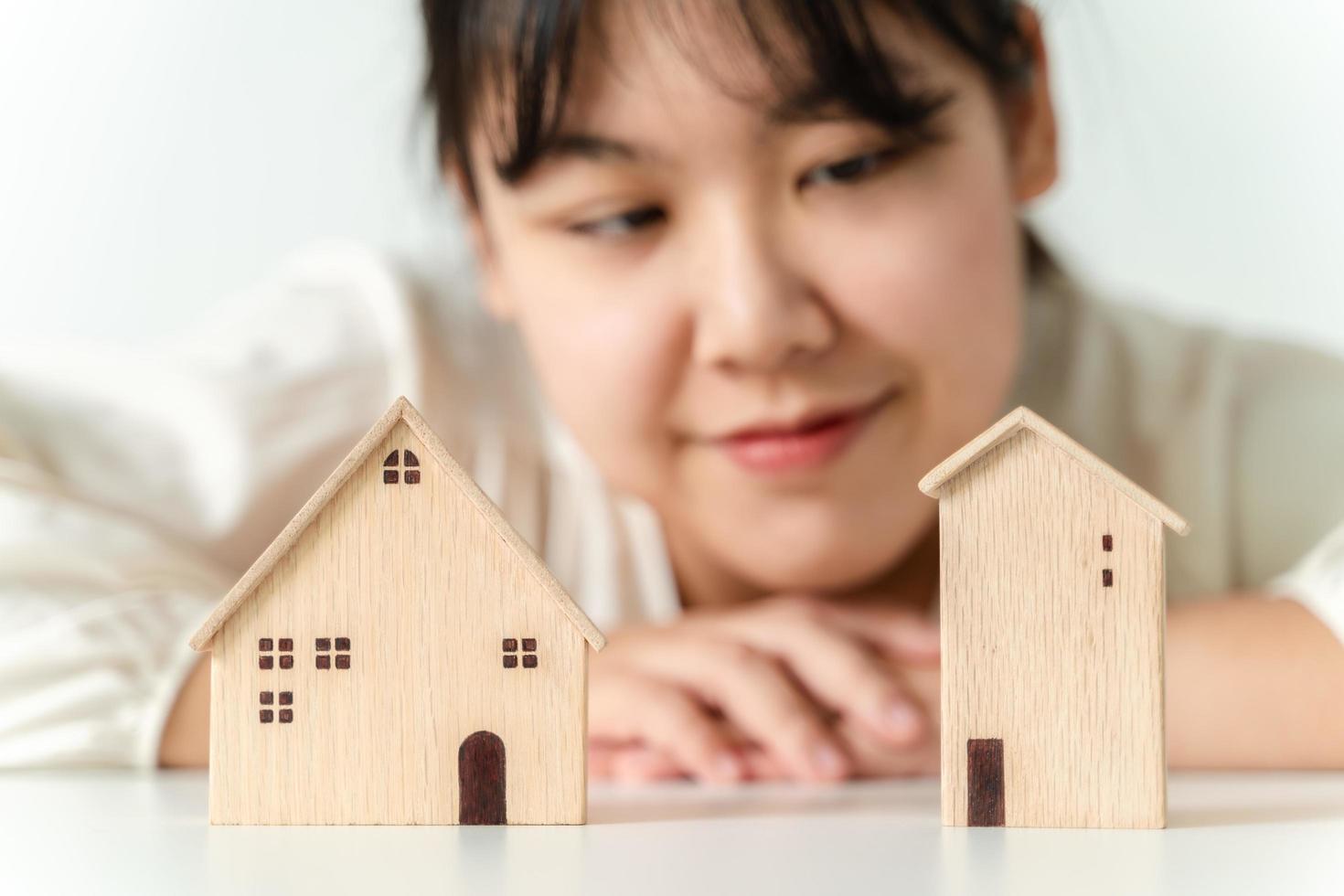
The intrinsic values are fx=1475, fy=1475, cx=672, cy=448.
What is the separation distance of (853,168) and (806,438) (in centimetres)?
17

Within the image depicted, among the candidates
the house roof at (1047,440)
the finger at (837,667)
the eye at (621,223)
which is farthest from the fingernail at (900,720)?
the eye at (621,223)

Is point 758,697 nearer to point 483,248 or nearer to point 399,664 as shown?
point 399,664

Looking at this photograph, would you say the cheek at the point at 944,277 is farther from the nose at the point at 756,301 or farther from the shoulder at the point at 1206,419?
the shoulder at the point at 1206,419

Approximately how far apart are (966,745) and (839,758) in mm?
188

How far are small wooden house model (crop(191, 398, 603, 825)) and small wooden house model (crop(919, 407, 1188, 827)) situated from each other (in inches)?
5.3

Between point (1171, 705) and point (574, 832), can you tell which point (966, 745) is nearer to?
point (574, 832)

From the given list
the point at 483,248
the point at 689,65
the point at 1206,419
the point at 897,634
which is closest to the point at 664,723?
the point at 897,634

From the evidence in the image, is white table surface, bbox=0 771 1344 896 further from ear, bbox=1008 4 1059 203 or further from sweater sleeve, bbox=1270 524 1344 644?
ear, bbox=1008 4 1059 203

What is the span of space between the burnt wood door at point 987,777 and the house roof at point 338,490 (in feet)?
0.45

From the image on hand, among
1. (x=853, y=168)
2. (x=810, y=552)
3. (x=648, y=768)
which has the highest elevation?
(x=853, y=168)

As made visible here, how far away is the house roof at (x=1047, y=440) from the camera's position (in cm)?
52

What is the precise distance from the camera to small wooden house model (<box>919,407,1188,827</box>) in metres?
0.51

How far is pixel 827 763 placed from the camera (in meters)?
0.69

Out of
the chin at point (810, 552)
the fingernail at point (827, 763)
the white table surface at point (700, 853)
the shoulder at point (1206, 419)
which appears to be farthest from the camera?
the shoulder at point (1206, 419)
